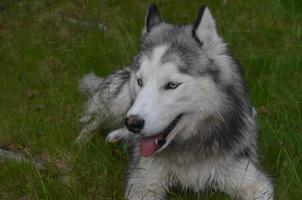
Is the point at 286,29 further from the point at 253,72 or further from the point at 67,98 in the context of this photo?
the point at 67,98

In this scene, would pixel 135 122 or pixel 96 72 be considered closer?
pixel 135 122

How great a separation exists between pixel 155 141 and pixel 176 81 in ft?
1.18

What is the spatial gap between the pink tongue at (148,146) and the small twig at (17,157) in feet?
2.59

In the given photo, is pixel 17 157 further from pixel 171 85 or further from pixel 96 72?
pixel 96 72

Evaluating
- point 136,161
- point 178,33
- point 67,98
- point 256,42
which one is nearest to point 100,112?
point 67,98

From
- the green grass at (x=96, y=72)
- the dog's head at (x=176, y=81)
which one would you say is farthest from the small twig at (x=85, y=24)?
the dog's head at (x=176, y=81)

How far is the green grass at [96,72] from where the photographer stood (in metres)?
3.90

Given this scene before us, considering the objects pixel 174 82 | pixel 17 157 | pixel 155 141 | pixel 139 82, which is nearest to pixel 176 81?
pixel 174 82

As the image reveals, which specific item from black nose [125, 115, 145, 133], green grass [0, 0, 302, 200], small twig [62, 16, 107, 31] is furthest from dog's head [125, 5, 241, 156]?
small twig [62, 16, 107, 31]

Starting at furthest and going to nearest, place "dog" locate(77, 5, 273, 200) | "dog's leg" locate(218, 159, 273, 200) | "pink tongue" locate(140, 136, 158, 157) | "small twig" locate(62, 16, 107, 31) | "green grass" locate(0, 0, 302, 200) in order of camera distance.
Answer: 1. "small twig" locate(62, 16, 107, 31)
2. "green grass" locate(0, 0, 302, 200)
3. "dog's leg" locate(218, 159, 273, 200)
4. "pink tongue" locate(140, 136, 158, 157)
5. "dog" locate(77, 5, 273, 200)

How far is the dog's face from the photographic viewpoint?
3383 mm

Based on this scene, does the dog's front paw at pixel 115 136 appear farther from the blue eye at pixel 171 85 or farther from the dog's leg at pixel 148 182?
the blue eye at pixel 171 85

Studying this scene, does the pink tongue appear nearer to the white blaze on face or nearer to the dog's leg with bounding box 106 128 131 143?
the white blaze on face

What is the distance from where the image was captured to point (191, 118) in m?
3.59
